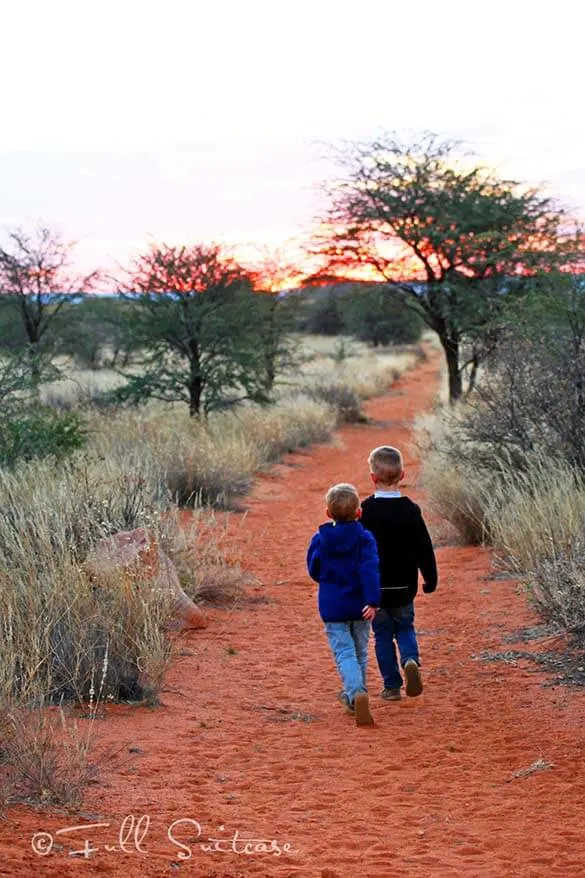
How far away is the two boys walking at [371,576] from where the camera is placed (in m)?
6.69

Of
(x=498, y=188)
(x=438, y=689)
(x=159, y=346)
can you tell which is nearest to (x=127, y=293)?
(x=159, y=346)

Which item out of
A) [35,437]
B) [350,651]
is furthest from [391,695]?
[35,437]

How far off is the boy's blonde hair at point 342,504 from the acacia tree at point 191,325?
14.5m

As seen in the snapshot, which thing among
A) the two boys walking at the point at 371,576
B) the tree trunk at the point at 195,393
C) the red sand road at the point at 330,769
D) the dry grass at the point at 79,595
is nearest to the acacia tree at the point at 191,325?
the tree trunk at the point at 195,393

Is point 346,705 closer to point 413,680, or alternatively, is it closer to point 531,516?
point 413,680

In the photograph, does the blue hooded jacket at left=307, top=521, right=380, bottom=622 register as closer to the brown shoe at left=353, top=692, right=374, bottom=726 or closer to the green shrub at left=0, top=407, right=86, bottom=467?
the brown shoe at left=353, top=692, right=374, bottom=726

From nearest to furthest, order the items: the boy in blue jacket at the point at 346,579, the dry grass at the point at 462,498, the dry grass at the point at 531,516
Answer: the boy in blue jacket at the point at 346,579, the dry grass at the point at 531,516, the dry grass at the point at 462,498

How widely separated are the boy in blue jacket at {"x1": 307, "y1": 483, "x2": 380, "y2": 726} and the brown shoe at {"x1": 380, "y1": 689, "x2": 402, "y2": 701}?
0.33 metres

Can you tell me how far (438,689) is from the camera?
7273mm

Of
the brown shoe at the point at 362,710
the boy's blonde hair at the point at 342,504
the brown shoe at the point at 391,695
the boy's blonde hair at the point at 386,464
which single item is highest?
the boy's blonde hair at the point at 386,464

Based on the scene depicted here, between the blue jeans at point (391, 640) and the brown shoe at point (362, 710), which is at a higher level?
the blue jeans at point (391, 640)

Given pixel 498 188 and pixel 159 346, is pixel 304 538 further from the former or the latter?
pixel 498 188

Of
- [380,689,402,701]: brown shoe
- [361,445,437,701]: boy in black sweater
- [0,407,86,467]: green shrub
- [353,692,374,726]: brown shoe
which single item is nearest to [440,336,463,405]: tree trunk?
[0,407,86,467]: green shrub

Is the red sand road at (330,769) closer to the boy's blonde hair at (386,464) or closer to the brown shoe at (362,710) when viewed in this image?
the brown shoe at (362,710)
